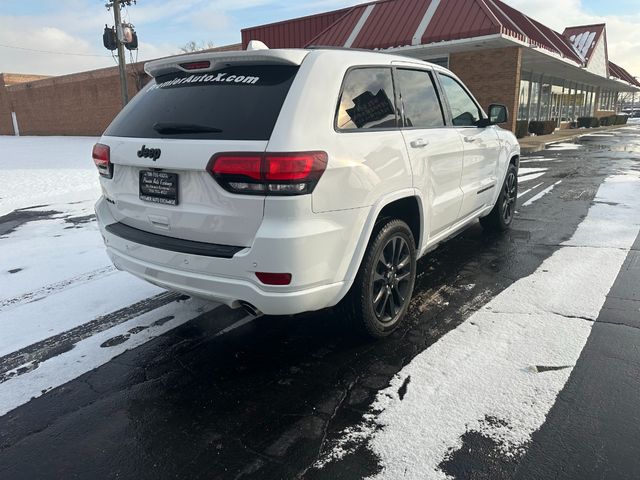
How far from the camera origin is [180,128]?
2.80m

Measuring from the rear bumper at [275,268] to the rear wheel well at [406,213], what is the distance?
1.47 feet

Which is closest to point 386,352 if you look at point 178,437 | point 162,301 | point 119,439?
point 178,437

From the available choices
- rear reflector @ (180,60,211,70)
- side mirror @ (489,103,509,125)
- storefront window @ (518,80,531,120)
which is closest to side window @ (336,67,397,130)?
rear reflector @ (180,60,211,70)

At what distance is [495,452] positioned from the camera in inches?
88.5

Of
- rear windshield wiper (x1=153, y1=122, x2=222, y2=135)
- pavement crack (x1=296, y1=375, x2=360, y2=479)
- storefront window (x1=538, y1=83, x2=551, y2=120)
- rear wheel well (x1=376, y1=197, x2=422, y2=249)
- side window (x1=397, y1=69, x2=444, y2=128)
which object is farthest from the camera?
storefront window (x1=538, y1=83, x2=551, y2=120)

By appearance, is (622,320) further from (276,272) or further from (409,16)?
(409,16)

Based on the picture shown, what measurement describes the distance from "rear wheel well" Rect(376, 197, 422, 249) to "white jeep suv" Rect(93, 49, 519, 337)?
0.03 ft

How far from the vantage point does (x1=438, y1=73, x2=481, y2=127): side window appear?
169 inches

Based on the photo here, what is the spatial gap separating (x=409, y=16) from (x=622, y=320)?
16.8 metres

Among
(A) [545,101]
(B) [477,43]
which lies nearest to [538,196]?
(B) [477,43]

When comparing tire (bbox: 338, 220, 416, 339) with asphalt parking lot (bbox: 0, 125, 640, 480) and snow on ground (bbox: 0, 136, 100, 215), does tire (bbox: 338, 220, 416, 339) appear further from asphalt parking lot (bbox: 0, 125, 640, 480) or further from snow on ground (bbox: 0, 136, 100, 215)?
snow on ground (bbox: 0, 136, 100, 215)

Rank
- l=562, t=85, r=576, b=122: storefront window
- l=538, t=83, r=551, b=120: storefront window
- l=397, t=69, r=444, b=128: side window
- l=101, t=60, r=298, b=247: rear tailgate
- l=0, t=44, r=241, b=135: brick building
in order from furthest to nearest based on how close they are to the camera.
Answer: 1. l=0, t=44, r=241, b=135: brick building
2. l=562, t=85, r=576, b=122: storefront window
3. l=538, t=83, r=551, b=120: storefront window
4. l=397, t=69, r=444, b=128: side window
5. l=101, t=60, r=298, b=247: rear tailgate

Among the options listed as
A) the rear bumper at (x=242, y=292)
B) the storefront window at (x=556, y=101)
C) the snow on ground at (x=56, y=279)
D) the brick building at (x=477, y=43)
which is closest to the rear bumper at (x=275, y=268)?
the rear bumper at (x=242, y=292)

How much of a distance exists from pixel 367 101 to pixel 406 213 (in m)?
0.89
